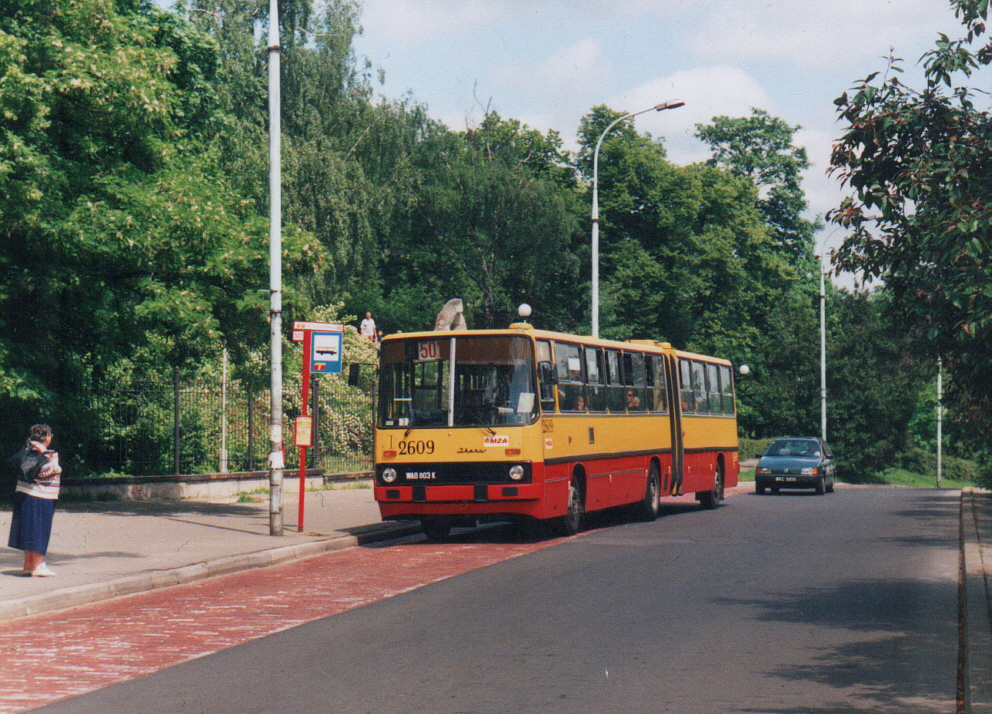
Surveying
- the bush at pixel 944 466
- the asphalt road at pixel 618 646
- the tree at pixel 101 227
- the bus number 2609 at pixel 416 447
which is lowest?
the bush at pixel 944 466

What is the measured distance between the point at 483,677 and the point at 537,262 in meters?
50.8

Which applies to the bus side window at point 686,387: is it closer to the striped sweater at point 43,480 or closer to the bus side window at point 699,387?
the bus side window at point 699,387

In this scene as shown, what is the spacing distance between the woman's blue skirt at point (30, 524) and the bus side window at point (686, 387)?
597 inches

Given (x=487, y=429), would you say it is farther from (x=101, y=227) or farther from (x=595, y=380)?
(x=101, y=227)

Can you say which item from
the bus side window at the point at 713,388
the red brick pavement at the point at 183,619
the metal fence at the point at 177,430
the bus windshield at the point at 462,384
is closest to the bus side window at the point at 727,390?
the bus side window at the point at 713,388

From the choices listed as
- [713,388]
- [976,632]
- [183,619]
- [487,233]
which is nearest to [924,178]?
[976,632]

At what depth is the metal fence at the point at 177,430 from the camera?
23.7m

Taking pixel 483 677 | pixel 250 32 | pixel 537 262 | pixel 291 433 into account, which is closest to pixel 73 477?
pixel 291 433

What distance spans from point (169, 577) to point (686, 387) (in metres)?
15.0

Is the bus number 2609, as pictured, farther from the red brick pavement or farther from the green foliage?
the green foliage

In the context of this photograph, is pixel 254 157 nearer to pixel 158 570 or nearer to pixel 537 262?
pixel 537 262

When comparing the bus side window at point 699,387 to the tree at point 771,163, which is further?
the tree at point 771,163

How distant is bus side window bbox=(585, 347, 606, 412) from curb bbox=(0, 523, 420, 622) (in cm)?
405

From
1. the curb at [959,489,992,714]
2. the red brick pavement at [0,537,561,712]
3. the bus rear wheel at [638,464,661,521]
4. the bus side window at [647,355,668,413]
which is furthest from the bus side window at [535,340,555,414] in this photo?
the curb at [959,489,992,714]
